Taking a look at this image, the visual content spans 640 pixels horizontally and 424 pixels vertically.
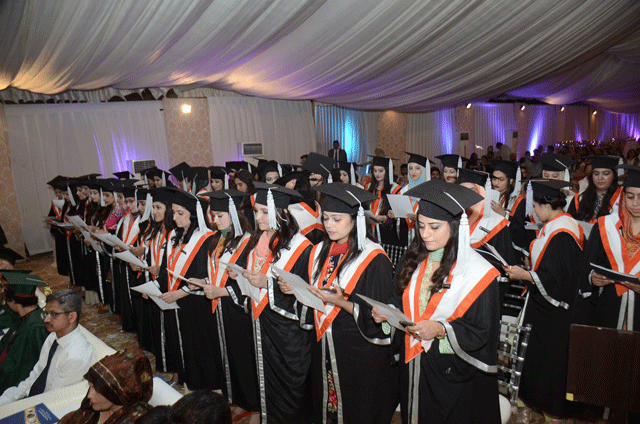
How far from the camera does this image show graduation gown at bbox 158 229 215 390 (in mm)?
3625

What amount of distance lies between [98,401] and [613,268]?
3338mm

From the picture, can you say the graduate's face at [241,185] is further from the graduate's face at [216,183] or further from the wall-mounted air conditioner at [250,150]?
the wall-mounted air conditioner at [250,150]

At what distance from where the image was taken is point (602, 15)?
7801 mm

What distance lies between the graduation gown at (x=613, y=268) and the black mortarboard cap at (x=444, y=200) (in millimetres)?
1592

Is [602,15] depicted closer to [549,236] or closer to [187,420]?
[549,236]

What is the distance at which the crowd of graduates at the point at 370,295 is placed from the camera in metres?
2.26

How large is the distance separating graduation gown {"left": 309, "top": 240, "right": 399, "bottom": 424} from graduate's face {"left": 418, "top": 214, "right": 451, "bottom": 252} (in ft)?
1.63

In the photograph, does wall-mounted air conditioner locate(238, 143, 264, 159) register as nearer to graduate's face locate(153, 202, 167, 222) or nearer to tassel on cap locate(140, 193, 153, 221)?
tassel on cap locate(140, 193, 153, 221)

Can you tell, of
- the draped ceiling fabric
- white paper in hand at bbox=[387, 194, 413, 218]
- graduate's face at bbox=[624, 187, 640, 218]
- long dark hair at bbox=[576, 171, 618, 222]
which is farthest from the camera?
the draped ceiling fabric

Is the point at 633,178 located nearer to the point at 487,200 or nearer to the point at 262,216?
the point at 487,200

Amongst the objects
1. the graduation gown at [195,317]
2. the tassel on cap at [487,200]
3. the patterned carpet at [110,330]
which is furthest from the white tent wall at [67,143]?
the tassel on cap at [487,200]

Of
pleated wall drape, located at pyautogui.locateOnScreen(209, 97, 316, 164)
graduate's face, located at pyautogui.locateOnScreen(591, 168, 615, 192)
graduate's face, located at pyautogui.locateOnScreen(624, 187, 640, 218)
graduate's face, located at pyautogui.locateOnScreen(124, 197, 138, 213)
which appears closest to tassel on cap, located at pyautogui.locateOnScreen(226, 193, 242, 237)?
graduate's face, located at pyautogui.locateOnScreen(124, 197, 138, 213)

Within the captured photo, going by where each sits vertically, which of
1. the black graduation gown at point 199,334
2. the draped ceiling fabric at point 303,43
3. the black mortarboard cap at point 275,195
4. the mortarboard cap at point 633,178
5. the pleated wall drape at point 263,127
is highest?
the draped ceiling fabric at point 303,43

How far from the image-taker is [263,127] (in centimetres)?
1259
